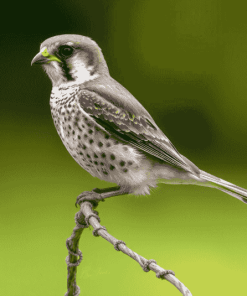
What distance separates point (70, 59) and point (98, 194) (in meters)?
0.29

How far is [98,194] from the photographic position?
2.80ft

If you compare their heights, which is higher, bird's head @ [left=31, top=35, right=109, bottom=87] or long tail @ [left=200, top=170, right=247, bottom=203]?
bird's head @ [left=31, top=35, right=109, bottom=87]

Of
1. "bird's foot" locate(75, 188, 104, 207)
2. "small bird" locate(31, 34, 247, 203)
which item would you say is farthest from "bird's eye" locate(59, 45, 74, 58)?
"bird's foot" locate(75, 188, 104, 207)

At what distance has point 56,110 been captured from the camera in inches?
31.2

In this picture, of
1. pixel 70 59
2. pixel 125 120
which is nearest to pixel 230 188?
pixel 125 120

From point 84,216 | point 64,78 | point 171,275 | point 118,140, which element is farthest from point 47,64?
point 171,275

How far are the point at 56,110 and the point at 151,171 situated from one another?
9.0 inches

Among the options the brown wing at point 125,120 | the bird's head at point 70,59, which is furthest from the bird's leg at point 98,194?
the bird's head at point 70,59

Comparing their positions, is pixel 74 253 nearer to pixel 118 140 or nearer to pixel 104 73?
pixel 118 140

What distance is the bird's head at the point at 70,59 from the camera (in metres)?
0.76

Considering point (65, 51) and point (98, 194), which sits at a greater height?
point (65, 51)

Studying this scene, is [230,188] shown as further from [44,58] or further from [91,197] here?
[44,58]

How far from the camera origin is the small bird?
0.77m

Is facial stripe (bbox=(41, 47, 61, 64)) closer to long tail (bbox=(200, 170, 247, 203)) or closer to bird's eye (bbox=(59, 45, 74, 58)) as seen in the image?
bird's eye (bbox=(59, 45, 74, 58))
